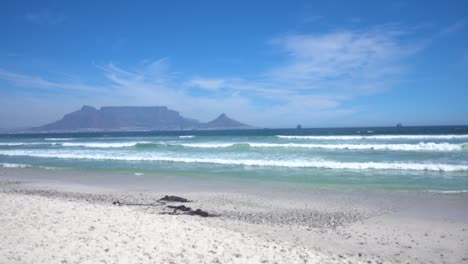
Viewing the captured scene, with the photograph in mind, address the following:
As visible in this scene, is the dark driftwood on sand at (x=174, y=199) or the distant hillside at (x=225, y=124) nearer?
the dark driftwood on sand at (x=174, y=199)

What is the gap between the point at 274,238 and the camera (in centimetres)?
588

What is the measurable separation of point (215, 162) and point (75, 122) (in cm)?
17026

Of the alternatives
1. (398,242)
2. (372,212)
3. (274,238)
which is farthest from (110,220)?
(372,212)

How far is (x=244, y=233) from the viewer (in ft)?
19.8

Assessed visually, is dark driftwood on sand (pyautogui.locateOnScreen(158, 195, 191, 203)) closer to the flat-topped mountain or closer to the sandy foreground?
the sandy foreground

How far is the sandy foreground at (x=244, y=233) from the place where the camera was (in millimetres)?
4715

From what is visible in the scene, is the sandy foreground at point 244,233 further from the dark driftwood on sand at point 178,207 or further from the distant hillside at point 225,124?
the distant hillside at point 225,124

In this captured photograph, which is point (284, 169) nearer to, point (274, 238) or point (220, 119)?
point (274, 238)

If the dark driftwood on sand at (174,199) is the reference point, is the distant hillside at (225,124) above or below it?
above

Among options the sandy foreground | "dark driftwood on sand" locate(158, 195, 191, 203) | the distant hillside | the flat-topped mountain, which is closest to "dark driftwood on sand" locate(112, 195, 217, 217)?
"dark driftwood on sand" locate(158, 195, 191, 203)

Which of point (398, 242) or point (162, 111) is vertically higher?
point (162, 111)

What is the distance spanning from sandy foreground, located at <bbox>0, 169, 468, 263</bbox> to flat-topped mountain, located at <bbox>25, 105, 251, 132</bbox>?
151458mm

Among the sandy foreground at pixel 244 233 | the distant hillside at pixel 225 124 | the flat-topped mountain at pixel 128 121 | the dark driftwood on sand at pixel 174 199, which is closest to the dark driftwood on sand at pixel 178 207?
the dark driftwood on sand at pixel 174 199

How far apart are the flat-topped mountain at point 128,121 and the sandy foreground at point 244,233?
15146 cm
